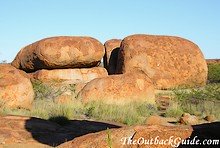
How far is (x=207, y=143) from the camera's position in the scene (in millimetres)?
3928

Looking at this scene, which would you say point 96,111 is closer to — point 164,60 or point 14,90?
point 14,90

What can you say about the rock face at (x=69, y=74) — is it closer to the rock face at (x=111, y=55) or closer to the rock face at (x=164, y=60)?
the rock face at (x=164, y=60)

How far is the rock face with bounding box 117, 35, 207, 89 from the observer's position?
20484 mm

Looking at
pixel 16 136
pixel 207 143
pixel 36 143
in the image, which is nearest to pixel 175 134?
pixel 207 143

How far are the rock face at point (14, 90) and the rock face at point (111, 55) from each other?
9869 mm

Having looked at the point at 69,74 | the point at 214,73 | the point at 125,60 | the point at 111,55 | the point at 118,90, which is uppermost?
the point at 118,90

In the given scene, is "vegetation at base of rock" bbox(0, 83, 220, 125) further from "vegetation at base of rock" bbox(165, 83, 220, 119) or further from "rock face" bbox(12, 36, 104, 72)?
"rock face" bbox(12, 36, 104, 72)

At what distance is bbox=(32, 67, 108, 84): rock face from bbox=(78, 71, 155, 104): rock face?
18.3 ft

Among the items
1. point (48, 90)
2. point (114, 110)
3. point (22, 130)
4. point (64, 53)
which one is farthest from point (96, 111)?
point (64, 53)

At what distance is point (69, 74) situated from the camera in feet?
68.0

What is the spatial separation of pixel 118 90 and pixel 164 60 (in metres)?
7.07

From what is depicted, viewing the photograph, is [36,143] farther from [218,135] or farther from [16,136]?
[218,135]

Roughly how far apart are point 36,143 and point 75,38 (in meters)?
13.5

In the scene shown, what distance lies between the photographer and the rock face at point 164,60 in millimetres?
20484
